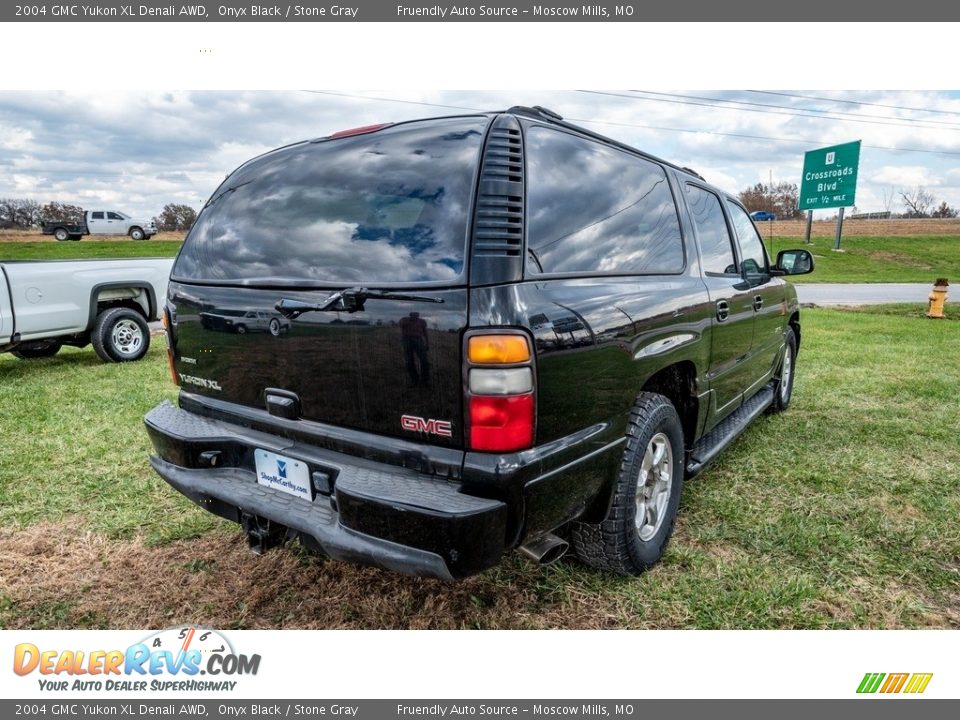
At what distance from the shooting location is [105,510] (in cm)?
322

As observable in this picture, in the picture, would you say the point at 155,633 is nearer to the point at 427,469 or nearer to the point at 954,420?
the point at 427,469

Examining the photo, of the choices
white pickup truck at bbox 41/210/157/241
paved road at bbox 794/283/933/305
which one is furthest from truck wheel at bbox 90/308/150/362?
white pickup truck at bbox 41/210/157/241

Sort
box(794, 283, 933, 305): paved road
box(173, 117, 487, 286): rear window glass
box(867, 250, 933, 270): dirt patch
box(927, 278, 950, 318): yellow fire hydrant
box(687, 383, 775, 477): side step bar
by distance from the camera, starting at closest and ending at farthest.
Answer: box(173, 117, 487, 286): rear window glass
box(687, 383, 775, 477): side step bar
box(927, 278, 950, 318): yellow fire hydrant
box(794, 283, 933, 305): paved road
box(867, 250, 933, 270): dirt patch

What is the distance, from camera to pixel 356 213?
→ 2.09m

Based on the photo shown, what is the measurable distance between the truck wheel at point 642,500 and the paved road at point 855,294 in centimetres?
1492

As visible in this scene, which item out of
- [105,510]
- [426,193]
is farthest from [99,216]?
[426,193]

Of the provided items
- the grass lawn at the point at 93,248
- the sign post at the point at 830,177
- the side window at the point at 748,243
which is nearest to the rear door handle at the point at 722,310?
the side window at the point at 748,243

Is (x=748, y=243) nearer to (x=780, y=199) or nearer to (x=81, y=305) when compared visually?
(x=81, y=305)

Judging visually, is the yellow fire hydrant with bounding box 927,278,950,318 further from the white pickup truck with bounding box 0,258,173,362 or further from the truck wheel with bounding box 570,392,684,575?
the white pickup truck with bounding box 0,258,173,362

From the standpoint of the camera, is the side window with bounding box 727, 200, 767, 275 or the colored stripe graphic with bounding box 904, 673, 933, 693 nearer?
the colored stripe graphic with bounding box 904, 673, 933, 693

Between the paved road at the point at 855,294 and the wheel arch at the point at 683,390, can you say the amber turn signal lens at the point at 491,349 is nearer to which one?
the wheel arch at the point at 683,390

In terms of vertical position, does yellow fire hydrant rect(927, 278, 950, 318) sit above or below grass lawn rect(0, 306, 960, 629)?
above

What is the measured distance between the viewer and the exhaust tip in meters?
2.09

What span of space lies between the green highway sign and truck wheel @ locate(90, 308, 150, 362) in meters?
24.7
